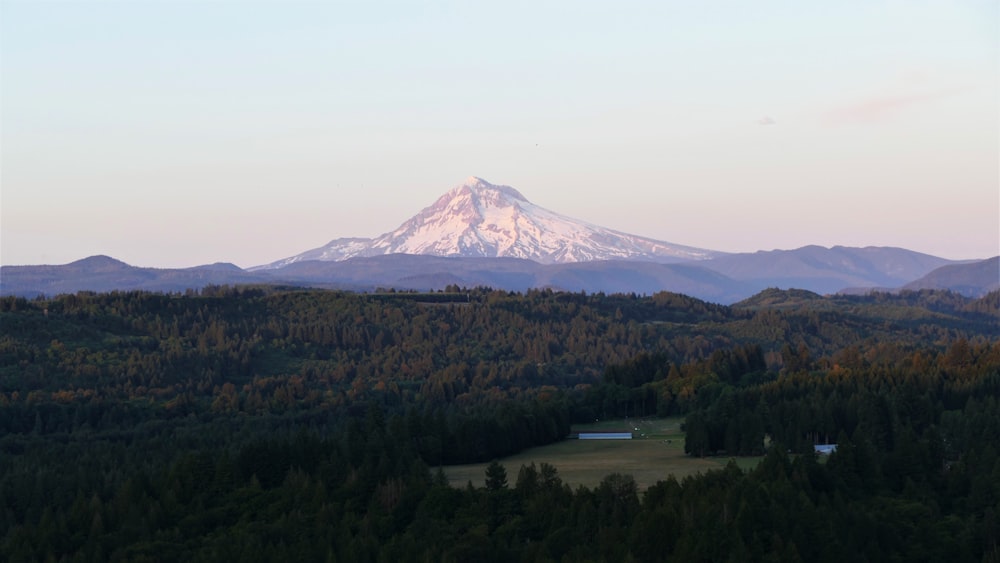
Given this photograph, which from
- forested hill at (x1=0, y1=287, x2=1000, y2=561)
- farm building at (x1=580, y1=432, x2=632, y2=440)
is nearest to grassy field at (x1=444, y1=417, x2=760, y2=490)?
farm building at (x1=580, y1=432, x2=632, y2=440)

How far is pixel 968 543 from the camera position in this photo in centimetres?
7669

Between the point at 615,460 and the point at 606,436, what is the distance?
19583mm

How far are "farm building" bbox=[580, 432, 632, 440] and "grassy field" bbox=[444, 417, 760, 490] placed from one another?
802 millimetres

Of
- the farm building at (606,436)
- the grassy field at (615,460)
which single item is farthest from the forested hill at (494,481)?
the grassy field at (615,460)

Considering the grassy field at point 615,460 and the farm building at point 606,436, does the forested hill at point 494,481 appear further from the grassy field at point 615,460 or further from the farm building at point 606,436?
the grassy field at point 615,460

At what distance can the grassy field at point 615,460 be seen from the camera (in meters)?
94.5

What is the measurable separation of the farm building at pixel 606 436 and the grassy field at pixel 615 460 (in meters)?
0.80

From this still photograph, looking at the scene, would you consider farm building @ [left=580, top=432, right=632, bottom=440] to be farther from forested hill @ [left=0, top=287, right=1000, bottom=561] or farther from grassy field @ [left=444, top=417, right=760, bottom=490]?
forested hill @ [left=0, top=287, right=1000, bottom=561]

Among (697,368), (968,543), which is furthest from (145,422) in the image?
(968,543)

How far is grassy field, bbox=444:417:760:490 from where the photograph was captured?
9450 centimetres

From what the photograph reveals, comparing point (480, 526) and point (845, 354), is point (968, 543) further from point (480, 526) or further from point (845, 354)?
point (845, 354)

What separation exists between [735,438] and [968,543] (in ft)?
99.4

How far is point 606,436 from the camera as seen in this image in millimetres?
123438

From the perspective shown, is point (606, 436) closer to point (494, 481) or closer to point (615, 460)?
point (615, 460)
